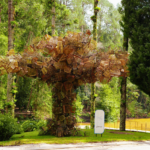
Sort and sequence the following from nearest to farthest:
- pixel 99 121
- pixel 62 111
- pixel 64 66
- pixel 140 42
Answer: pixel 64 66 → pixel 99 121 → pixel 62 111 → pixel 140 42

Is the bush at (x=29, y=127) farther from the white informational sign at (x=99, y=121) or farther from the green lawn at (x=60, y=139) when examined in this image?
the white informational sign at (x=99, y=121)

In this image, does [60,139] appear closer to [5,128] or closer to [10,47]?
[5,128]

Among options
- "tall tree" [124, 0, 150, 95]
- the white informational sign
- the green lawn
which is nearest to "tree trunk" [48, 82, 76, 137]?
the green lawn

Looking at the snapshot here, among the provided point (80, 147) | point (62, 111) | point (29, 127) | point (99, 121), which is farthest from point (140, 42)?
point (29, 127)

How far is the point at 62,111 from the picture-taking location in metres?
9.43

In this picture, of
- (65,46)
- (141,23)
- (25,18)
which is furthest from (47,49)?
(25,18)

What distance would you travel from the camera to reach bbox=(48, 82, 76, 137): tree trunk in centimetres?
934

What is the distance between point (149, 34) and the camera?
1285cm

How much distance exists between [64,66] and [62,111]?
234 cm

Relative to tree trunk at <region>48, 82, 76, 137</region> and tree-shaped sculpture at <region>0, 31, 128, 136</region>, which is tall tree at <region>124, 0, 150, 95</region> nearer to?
tree-shaped sculpture at <region>0, 31, 128, 136</region>

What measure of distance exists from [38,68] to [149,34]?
7.92 m

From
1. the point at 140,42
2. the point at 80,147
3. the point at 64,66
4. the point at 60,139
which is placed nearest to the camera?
the point at 80,147

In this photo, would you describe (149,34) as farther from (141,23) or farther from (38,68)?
(38,68)

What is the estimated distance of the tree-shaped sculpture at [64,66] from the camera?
8.16 meters
